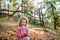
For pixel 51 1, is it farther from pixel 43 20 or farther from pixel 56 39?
pixel 56 39

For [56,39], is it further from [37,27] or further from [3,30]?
[3,30]

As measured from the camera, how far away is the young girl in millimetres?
2150

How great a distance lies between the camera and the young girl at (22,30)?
2.15 m

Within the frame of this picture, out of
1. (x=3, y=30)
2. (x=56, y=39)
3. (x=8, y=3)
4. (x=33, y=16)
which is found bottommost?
(x=56, y=39)

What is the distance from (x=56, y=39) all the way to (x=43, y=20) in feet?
1.09

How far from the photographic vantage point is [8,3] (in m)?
2.23

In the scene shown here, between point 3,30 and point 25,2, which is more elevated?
point 25,2

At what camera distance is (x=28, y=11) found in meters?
2.27

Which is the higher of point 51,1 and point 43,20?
point 51,1

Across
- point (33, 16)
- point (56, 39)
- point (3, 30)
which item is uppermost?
point (33, 16)

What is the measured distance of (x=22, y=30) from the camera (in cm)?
217

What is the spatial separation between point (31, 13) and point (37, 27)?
22cm

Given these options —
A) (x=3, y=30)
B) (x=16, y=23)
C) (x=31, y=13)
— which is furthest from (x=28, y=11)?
(x=3, y=30)

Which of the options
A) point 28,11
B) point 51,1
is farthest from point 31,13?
point 51,1
